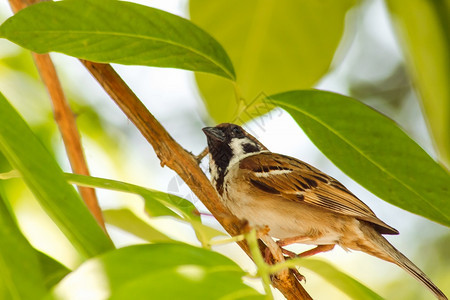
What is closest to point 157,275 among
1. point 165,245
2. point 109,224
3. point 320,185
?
point 165,245

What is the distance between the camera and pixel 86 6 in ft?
5.12

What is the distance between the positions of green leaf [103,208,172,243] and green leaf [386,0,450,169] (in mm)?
905

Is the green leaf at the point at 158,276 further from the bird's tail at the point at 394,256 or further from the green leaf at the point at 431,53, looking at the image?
the bird's tail at the point at 394,256

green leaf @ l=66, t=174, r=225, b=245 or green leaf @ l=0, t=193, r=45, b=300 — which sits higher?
A: green leaf @ l=66, t=174, r=225, b=245

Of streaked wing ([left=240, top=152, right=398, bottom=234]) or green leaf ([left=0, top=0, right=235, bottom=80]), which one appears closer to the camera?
green leaf ([left=0, top=0, right=235, bottom=80])

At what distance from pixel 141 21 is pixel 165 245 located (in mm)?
733

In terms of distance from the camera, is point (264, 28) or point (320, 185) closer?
point (264, 28)

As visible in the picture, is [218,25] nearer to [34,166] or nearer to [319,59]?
[319,59]

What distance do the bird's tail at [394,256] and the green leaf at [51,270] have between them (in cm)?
144

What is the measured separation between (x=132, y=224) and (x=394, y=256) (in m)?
1.15

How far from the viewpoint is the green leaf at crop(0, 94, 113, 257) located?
1.21 meters

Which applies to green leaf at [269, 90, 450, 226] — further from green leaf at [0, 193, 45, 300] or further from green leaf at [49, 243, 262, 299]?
green leaf at [0, 193, 45, 300]

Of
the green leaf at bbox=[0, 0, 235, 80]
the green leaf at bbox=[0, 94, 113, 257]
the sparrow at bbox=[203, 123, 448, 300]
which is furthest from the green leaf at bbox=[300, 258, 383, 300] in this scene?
the sparrow at bbox=[203, 123, 448, 300]

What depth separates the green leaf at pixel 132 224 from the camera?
1911 mm
